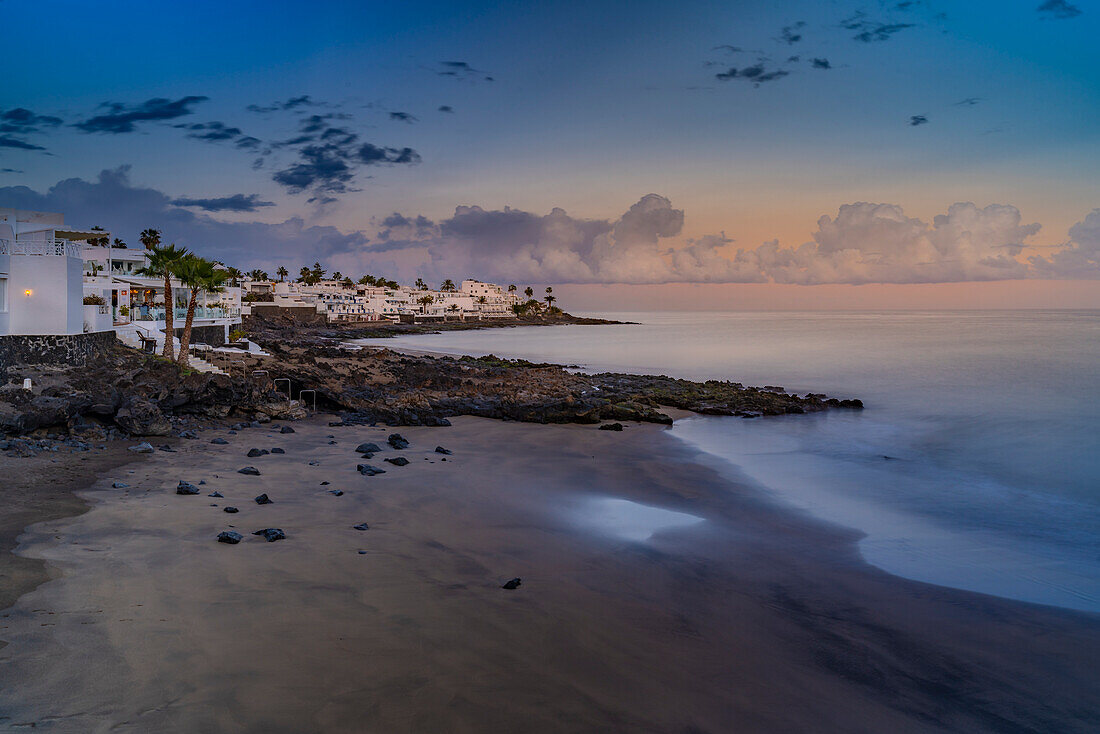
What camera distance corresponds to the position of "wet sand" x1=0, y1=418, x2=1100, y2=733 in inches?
213

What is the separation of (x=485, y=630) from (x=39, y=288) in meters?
25.5

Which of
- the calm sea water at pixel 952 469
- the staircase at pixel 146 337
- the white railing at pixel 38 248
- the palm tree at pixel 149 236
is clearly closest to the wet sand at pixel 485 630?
the calm sea water at pixel 952 469

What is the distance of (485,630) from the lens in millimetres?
6891

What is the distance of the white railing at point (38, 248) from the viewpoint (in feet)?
76.7

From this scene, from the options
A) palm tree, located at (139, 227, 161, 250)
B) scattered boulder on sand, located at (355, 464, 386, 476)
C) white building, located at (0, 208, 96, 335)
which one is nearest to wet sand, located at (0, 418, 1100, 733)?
scattered boulder on sand, located at (355, 464, 386, 476)

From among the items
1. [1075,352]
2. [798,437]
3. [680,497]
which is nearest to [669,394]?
[798,437]

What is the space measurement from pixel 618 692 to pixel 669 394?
88.2 feet

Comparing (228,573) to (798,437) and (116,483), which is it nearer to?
(116,483)

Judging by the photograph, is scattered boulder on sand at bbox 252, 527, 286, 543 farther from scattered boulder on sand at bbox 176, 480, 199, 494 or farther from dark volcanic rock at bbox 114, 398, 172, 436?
dark volcanic rock at bbox 114, 398, 172, 436

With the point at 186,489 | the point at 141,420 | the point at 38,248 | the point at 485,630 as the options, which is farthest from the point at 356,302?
the point at 485,630

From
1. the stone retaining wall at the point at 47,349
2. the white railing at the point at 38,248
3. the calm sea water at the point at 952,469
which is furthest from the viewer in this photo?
the white railing at the point at 38,248

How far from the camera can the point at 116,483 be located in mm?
11383

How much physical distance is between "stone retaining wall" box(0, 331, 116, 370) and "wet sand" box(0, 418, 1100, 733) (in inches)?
597

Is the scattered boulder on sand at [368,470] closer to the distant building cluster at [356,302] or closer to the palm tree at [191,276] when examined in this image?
the palm tree at [191,276]
